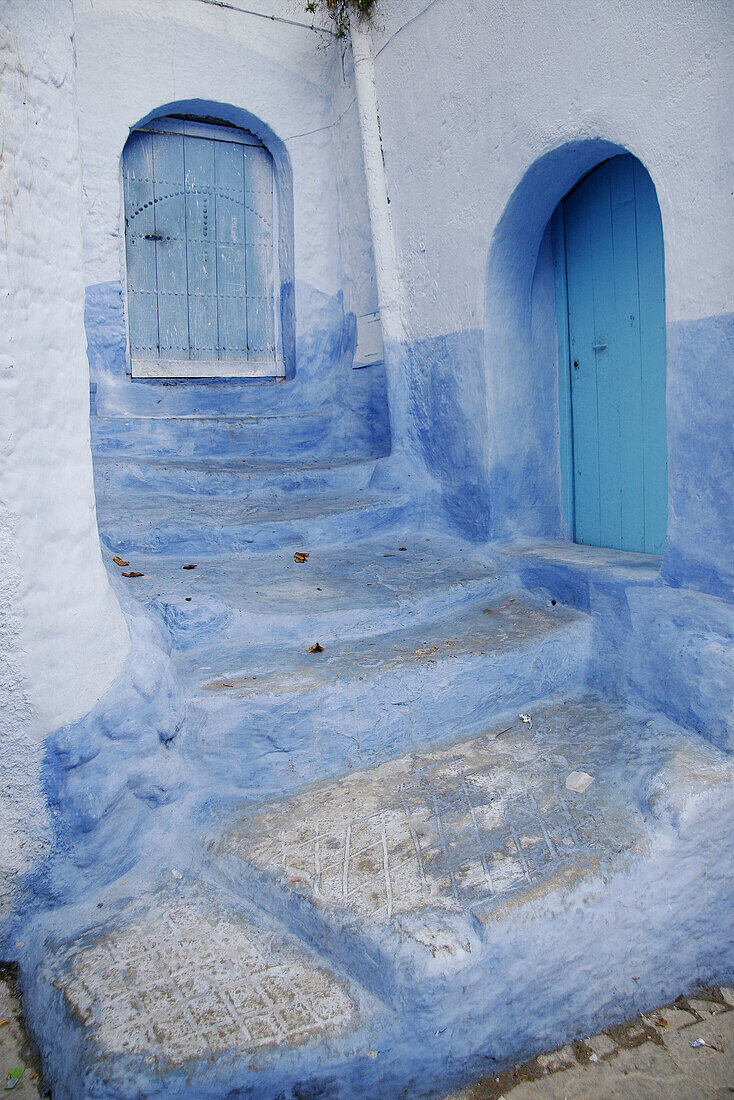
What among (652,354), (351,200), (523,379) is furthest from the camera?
(351,200)

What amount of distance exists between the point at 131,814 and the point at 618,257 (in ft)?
9.79

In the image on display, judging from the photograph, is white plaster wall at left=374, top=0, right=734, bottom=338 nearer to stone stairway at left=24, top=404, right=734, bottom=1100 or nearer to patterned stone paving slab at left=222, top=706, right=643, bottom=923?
stone stairway at left=24, top=404, right=734, bottom=1100

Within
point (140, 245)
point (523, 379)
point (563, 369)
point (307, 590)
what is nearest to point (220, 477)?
point (307, 590)

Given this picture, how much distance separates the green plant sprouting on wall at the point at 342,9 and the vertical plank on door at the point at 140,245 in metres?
1.38

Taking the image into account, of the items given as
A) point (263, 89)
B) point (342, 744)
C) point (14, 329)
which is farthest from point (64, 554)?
point (263, 89)

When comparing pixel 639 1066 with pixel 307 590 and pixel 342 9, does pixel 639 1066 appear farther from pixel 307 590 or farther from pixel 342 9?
pixel 342 9

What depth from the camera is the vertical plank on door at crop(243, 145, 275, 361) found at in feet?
17.3

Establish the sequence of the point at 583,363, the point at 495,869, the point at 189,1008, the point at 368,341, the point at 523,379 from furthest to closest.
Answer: the point at 368,341 → the point at 523,379 → the point at 583,363 → the point at 495,869 → the point at 189,1008

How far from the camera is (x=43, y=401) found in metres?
1.86

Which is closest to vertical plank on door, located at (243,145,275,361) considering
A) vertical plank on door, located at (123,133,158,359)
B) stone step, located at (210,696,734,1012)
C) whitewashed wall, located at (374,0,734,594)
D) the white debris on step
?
vertical plank on door, located at (123,133,158,359)

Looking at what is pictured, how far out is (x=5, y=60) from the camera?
169 cm

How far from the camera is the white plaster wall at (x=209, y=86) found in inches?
179

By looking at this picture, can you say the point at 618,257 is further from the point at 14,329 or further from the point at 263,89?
the point at 263,89

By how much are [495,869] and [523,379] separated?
2.49 meters
